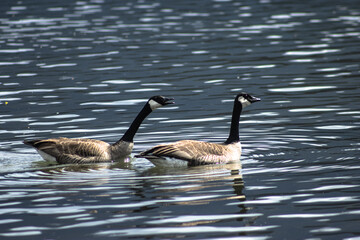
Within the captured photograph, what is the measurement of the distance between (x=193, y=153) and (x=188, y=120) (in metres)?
5.82

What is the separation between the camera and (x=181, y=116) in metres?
22.4

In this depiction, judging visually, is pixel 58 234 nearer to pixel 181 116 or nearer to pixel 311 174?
pixel 311 174

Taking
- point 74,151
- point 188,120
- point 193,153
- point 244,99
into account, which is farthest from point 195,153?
point 188,120

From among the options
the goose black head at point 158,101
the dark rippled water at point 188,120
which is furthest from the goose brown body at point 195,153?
the goose black head at point 158,101

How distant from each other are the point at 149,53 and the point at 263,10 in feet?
61.0

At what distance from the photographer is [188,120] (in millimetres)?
21656


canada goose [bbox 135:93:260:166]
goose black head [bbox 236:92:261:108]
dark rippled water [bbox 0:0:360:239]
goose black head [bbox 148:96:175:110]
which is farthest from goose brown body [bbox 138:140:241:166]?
goose black head [bbox 148:96:175:110]

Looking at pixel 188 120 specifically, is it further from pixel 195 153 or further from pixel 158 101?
pixel 195 153

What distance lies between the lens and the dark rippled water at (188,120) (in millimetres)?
11641

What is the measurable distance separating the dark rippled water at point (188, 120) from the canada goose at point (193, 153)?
31cm

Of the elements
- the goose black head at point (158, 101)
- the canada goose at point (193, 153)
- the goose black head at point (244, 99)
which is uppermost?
the goose black head at point (158, 101)

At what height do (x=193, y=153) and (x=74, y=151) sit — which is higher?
(x=74, y=151)

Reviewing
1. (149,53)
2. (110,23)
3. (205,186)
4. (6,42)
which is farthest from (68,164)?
(110,23)

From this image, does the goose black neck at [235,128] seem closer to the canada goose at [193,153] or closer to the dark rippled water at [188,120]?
the canada goose at [193,153]
